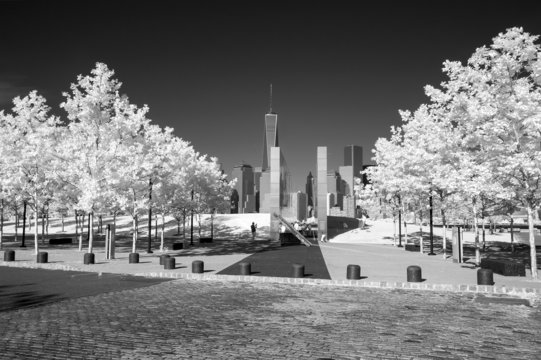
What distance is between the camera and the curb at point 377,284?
1565cm

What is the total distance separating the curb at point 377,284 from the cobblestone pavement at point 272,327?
120 cm

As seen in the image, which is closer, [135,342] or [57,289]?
[135,342]

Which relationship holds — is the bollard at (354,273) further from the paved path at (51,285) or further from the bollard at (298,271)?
the paved path at (51,285)

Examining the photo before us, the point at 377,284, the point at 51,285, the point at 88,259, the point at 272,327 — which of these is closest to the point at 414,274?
the point at 377,284

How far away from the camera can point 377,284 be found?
17.5 meters

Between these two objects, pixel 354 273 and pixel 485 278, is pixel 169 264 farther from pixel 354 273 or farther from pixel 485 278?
pixel 485 278

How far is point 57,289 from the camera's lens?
15938 millimetres

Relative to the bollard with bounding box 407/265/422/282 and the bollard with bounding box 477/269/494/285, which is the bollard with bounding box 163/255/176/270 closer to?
the bollard with bounding box 407/265/422/282

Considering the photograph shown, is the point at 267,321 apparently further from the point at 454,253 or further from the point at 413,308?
the point at 454,253

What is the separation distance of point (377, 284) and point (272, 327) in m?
8.47

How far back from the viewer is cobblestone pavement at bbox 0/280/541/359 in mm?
8219

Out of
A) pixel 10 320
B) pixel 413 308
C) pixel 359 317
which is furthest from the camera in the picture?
pixel 413 308

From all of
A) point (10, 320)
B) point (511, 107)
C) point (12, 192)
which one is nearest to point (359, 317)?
point (10, 320)

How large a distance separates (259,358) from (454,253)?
22329 mm
